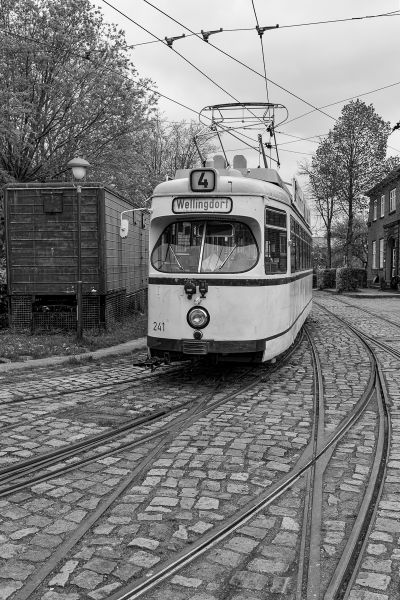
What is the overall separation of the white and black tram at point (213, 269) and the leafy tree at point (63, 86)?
13.3 metres

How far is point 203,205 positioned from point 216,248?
0.60 meters

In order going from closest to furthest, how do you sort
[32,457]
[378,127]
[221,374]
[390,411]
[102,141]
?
[32,457]
[390,411]
[221,374]
[102,141]
[378,127]

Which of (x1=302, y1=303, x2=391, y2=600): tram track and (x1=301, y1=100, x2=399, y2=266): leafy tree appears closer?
(x1=302, y1=303, x2=391, y2=600): tram track

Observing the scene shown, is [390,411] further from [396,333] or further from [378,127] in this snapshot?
[378,127]

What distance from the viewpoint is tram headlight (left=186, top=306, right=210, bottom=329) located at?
7.36m

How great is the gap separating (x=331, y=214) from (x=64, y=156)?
31412 mm

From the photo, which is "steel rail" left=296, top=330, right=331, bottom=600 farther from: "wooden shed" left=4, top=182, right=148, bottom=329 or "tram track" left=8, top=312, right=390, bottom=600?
"wooden shed" left=4, top=182, right=148, bottom=329

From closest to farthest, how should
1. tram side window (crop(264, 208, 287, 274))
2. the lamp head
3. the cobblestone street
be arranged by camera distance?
1. the cobblestone street
2. tram side window (crop(264, 208, 287, 274))
3. the lamp head

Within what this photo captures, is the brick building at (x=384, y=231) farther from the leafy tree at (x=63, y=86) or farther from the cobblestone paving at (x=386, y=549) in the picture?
the cobblestone paving at (x=386, y=549)

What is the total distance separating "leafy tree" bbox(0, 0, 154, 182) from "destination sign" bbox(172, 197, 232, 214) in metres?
13.4

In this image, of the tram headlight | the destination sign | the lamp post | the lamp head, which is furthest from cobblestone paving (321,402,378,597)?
the lamp head

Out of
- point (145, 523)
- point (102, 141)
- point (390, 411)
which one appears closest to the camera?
point (145, 523)

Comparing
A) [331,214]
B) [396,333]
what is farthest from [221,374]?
[331,214]

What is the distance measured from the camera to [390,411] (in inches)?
249
